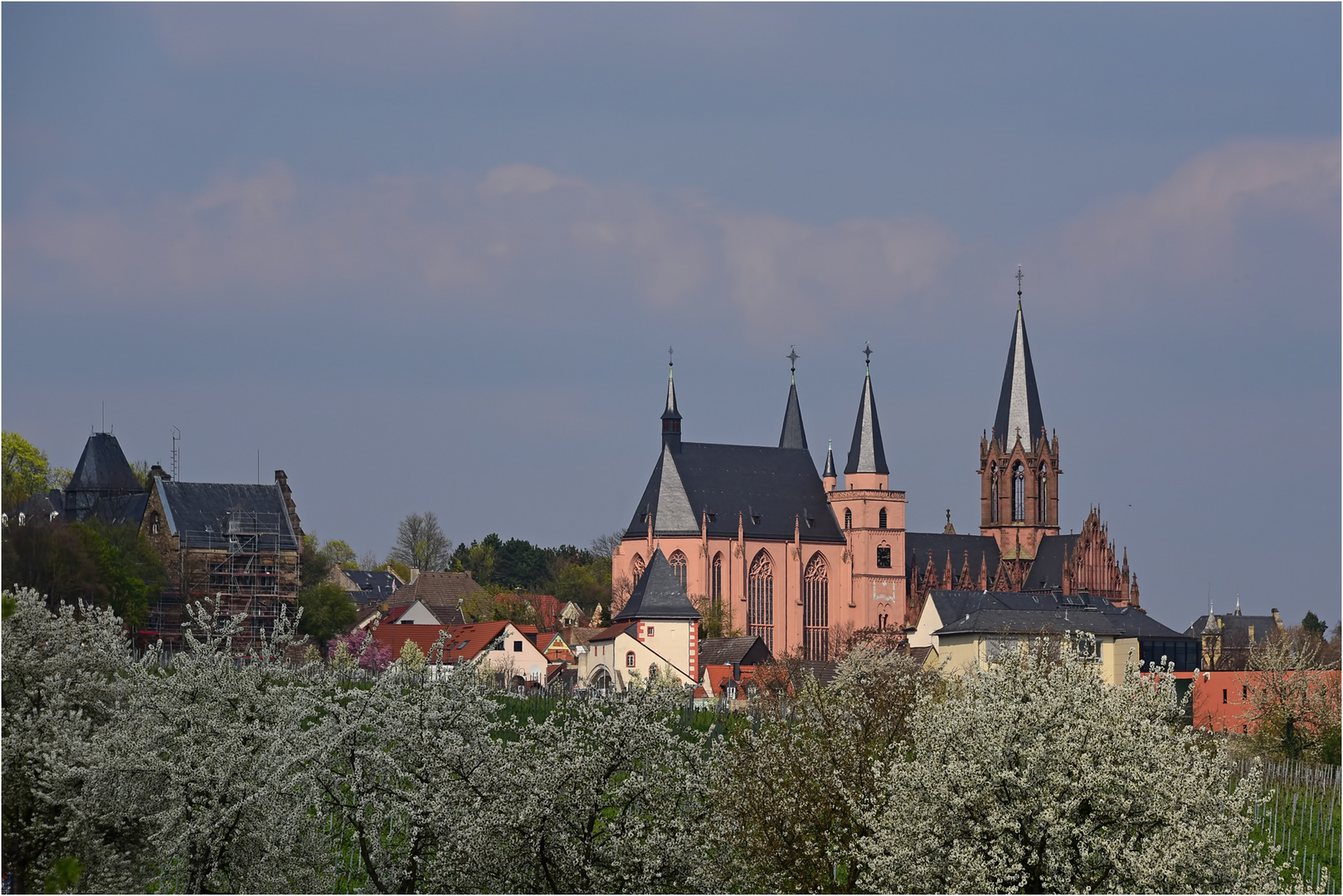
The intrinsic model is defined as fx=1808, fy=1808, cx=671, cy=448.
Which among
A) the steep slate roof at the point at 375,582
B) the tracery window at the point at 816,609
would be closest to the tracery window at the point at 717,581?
the tracery window at the point at 816,609

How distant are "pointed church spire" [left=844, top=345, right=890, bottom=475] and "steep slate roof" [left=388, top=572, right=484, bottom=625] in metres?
30.3

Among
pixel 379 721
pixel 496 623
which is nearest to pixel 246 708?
pixel 379 721

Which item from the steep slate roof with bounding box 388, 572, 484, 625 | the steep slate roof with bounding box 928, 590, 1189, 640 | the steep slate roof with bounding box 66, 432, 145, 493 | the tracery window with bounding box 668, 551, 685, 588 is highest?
the steep slate roof with bounding box 66, 432, 145, 493

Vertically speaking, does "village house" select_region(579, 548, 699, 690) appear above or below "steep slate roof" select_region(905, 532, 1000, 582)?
below

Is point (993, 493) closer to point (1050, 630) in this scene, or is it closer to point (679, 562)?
point (679, 562)

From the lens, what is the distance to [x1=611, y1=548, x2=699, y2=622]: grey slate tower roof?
327ft

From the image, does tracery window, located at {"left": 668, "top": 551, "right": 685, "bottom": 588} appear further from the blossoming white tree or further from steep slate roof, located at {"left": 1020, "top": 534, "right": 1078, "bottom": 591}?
the blossoming white tree

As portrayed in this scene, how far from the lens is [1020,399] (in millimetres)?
141000

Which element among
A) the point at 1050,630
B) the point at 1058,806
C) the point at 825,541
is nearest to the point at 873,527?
the point at 825,541

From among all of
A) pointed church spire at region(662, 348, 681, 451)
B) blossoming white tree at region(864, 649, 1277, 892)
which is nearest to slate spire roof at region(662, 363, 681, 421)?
pointed church spire at region(662, 348, 681, 451)

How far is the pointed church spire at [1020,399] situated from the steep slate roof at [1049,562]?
24.7ft

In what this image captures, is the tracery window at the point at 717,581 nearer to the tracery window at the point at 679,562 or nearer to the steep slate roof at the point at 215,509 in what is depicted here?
the tracery window at the point at 679,562

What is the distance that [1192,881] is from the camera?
1794cm

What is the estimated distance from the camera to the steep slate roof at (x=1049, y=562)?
445 ft
